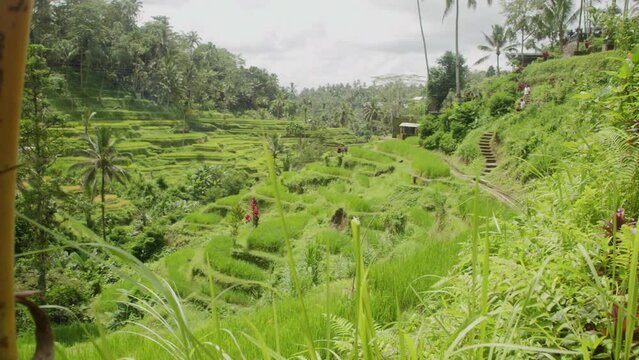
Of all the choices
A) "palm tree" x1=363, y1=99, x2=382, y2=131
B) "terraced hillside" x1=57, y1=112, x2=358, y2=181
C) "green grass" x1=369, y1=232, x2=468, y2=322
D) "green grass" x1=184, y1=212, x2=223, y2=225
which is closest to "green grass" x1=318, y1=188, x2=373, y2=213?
"green grass" x1=184, y1=212, x2=223, y2=225

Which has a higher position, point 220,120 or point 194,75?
point 194,75

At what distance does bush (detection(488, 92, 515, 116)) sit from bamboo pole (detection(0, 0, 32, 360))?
1555cm

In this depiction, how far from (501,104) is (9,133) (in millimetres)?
16151

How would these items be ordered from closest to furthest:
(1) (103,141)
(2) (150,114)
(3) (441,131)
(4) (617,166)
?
(4) (617,166) → (3) (441,131) → (1) (103,141) → (2) (150,114)

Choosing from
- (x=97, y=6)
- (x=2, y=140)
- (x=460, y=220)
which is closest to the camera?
(x=2, y=140)

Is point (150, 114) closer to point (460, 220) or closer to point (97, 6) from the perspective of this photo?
point (97, 6)

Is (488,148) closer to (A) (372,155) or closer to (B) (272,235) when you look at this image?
(B) (272,235)

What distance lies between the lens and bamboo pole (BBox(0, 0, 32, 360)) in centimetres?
34

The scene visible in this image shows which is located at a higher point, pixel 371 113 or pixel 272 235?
pixel 371 113

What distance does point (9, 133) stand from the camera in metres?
0.34

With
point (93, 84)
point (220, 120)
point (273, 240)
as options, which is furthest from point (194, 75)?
point (273, 240)

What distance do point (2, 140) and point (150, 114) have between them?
166ft

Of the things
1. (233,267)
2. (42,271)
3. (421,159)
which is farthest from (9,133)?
(42,271)

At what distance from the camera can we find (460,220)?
336 inches
